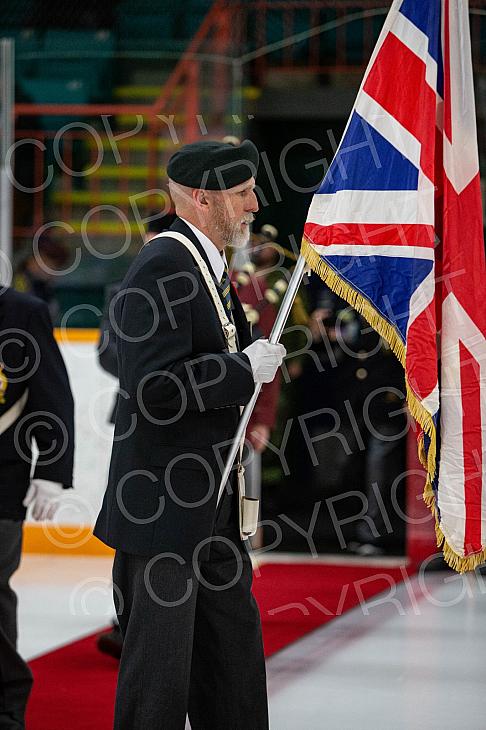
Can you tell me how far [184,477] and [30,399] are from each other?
0.83 m

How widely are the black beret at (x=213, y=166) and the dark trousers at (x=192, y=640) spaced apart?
2.04ft

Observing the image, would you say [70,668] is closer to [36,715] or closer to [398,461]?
[36,715]

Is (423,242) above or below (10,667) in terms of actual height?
above

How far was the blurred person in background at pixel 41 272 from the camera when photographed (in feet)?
22.5

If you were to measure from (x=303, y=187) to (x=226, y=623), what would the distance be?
565cm

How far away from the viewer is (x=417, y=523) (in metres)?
6.23

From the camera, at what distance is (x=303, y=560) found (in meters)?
6.57

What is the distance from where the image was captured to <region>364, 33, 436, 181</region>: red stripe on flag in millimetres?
2875

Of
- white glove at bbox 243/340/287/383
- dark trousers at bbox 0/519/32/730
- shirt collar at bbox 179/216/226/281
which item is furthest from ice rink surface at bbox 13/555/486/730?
shirt collar at bbox 179/216/226/281

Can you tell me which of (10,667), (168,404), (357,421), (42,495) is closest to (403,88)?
(168,404)

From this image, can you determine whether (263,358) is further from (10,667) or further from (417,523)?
(417,523)

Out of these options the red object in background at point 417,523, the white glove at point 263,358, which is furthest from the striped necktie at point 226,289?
the red object in background at point 417,523

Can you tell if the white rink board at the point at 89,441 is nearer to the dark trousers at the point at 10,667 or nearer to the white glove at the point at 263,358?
the dark trousers at the point at 10,667

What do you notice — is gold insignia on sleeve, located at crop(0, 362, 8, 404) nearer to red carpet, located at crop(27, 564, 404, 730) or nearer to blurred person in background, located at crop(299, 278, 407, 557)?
red carpet, located at crop(27, 564, 404, 730)
